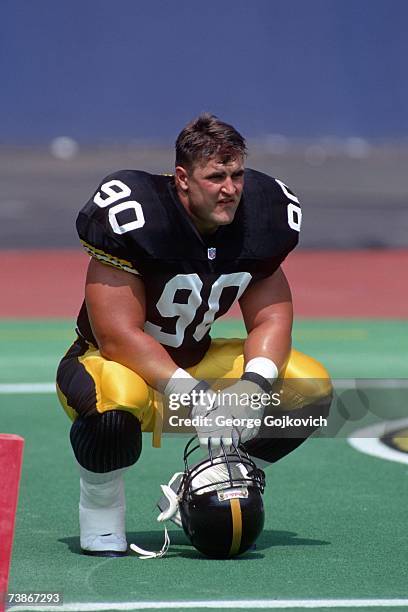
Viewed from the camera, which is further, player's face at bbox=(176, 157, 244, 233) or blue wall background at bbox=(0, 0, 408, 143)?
blue wall background at bbox=(0, 0, 408, 143)

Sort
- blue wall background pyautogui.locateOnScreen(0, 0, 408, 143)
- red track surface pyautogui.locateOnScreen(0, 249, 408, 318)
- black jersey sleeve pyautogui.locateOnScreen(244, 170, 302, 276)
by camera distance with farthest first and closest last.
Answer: blue wall background pyautogui.locateOnScreen(0, 0, 408, 143), red track surface pyautogui.locateOnScreen(0, 249, 408, 318), black jersey sleeve pyautogui.locateOnScreen(244, 170, 302, 276)

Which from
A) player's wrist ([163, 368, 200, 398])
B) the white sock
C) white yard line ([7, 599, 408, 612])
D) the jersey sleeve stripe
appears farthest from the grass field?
the jersey sleeve stripe

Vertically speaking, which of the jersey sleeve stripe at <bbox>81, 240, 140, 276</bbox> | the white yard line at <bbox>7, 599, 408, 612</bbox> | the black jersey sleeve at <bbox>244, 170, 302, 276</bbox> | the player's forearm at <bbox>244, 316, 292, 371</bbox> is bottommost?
the white yard line at <bbox>7, 599, 408, 612</bbox>

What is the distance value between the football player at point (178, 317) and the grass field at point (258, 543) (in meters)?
0.28

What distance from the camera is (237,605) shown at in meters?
3.81

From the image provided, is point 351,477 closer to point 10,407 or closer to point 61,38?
point 10,407

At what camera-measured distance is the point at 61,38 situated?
19109 mm

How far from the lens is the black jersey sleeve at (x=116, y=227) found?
446 cm

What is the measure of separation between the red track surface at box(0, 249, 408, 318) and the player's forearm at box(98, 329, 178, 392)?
6579 mm

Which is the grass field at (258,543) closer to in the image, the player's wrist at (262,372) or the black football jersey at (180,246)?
the player's wrist at (262,372)

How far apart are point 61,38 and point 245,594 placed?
16056 mm

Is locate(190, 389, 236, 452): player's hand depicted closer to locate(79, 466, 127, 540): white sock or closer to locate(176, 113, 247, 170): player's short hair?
locate(79, 466, 127, 540): white sock

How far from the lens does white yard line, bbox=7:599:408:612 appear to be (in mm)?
3762

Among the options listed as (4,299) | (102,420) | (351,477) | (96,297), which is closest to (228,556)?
(102,420)
